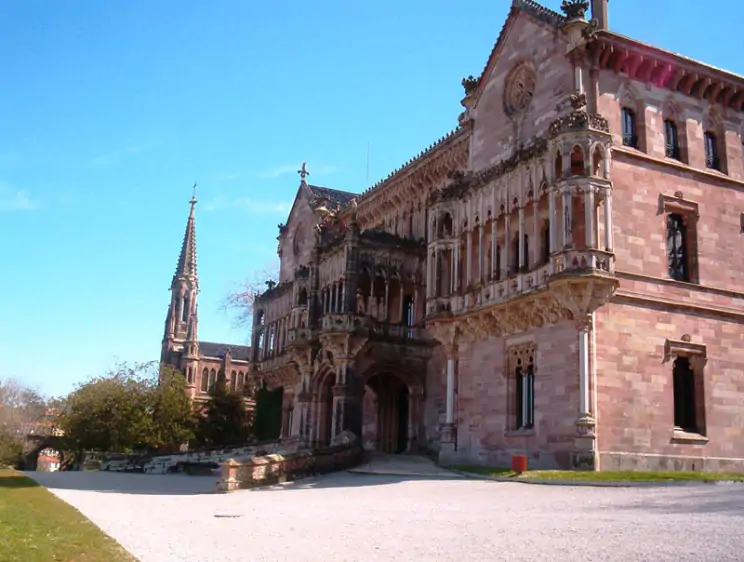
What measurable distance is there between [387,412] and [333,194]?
66.9 feet

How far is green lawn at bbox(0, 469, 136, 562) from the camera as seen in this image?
11.2 metres

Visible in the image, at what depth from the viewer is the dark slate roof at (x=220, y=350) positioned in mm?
118562

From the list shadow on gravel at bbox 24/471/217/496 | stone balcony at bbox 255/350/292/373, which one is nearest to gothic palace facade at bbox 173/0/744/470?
shadow on gravel at bbox 24/471/217/496

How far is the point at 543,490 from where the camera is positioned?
20.8 m

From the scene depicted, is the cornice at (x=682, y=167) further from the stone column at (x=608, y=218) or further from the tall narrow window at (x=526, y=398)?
the tall narrow window at (x=526, y=398)

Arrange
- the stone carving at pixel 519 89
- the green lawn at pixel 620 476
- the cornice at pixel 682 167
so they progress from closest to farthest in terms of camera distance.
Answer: the green lawn at pixel 620 476 → the cornice at pixel 682 167 → the stone carving at pixel 519 89

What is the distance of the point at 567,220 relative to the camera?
1037 inches

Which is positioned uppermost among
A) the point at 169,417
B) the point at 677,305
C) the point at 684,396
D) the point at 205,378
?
the point at 205,378

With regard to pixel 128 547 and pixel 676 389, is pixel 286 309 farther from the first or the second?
pixel 128 547

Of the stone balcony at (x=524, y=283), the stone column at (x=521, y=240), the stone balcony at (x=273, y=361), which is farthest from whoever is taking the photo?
the stone balcony at (x=273, y=361)

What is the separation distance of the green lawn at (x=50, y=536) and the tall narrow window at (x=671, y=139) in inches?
949

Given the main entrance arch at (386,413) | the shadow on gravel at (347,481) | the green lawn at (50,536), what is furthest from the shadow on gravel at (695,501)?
the main entrance arch at (386,413)

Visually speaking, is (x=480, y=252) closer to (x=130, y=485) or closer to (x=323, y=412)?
(x=323, y=412)

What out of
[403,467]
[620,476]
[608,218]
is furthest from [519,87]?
[620,476]
